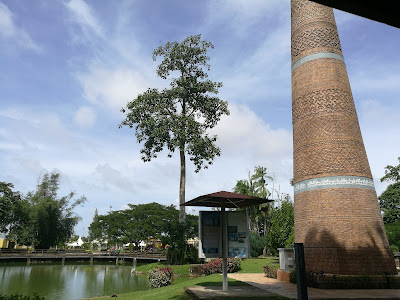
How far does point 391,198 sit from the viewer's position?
4031 centimetres

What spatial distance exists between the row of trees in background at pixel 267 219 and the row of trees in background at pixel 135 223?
428 inches

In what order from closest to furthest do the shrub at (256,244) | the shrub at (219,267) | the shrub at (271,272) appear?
1. the shrub at (271,272)
2. the shrub at (219,267)
3. the shrub at (256,244)

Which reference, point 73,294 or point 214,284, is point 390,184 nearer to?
point 214,284

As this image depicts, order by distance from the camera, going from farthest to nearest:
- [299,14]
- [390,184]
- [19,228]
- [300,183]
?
[19,228]
[390,184]
[299,14]
[300,183]

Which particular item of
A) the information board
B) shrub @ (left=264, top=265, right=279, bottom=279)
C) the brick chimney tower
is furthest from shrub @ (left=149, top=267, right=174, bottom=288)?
the brick chimney tower

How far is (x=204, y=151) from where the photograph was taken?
27.9 metres

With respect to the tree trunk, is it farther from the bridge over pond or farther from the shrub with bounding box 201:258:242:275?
the bridge over pond

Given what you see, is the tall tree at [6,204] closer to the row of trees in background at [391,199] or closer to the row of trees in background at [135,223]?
the row of trees in background at [135,223]

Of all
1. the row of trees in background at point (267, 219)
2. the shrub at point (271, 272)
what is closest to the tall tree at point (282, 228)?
the row of trees in background at point (267, 219)

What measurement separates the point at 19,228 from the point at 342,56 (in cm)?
5490

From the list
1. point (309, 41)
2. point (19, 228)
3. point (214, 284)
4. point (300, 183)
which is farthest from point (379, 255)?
point (19, 228)

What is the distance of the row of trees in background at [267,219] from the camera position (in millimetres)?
25828

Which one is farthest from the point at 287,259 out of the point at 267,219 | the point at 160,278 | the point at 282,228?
the point at 267,219

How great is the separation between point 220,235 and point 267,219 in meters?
36.6
